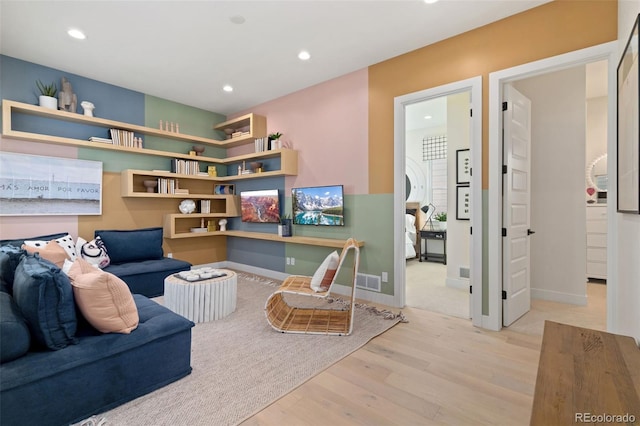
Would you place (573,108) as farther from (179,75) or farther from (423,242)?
(179,75)

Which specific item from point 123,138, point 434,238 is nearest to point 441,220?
point 434,238

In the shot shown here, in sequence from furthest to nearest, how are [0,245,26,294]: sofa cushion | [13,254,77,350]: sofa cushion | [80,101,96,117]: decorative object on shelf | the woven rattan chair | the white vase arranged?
[80,101,96,117]: decorative object on shelf < the white vase < the woven rattan chair < [0,245,26,294]: sofa cushion < [13,254,77,350]: sofa cushion

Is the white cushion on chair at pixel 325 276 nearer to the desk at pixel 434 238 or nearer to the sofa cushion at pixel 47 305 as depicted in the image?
the sofa cushion at pixel 47 305

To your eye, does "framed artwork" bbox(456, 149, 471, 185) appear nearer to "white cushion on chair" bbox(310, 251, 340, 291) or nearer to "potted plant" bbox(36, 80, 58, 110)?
"white cushion on chair" bbox(310, 251, 340, 291)

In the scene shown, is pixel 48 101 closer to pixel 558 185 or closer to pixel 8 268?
pixel 8 268

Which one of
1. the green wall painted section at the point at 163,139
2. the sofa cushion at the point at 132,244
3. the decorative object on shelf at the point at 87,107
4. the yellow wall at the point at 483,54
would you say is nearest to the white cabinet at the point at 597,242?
the yellow wall at the point at 483,54

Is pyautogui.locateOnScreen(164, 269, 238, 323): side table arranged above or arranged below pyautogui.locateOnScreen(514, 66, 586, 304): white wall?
below

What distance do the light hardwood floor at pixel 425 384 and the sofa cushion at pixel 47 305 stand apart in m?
1.17

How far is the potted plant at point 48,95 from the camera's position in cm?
369

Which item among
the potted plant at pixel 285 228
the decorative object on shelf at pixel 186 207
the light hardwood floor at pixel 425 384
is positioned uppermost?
the decorative object on shelf at pixel 186 207

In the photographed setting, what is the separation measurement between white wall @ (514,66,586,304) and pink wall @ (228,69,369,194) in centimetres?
218

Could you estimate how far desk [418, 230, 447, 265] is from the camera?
6024mm

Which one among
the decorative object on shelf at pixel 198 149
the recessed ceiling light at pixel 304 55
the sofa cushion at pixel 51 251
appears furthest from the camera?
the decorative object on shelf at pixel 198 149

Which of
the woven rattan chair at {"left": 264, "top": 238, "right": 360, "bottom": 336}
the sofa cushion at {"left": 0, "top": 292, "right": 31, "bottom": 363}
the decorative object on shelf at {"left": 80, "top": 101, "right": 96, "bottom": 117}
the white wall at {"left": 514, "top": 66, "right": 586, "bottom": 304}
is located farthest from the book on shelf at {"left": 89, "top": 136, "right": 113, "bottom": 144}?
the white wall at {"left": 514, "top": 66, "right": 586, "bottom": 304}
